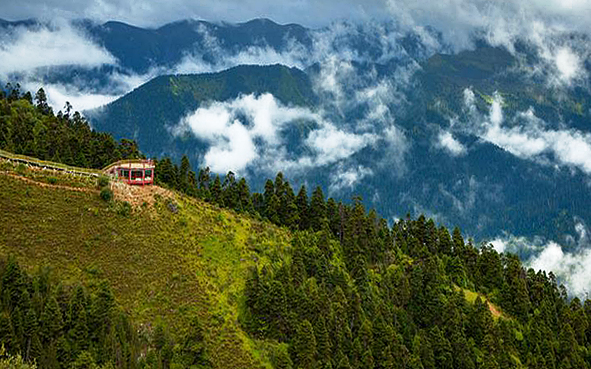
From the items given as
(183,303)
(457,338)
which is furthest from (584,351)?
(183,303)

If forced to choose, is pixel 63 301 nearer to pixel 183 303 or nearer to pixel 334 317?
pixel 183 303

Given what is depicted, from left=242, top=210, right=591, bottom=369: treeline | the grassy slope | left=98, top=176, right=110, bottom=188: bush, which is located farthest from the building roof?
left=242, top=210, right=591, bottom=369: treeline

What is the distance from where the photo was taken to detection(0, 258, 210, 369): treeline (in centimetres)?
5622

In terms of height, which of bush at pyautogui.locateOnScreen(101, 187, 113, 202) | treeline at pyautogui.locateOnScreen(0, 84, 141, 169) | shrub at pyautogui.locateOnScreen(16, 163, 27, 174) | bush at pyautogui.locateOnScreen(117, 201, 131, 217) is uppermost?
treeline at pyautogui.locateOnScreen(0, 84, 141, 169)

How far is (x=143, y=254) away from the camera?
3088 inches

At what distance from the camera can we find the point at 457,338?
3851 inches

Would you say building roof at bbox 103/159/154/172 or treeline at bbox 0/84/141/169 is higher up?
treeline at bbox 0/84/141/169

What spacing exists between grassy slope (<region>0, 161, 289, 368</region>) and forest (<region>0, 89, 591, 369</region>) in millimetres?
3927

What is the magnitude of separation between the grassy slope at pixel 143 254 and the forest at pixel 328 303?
3927mm

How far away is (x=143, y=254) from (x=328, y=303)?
30.5 m

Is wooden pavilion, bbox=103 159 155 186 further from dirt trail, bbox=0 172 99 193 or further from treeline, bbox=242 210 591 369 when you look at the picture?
treeline, bbox=242 210 591 369

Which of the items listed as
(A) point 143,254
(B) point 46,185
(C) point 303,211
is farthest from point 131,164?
(C) point 303,211

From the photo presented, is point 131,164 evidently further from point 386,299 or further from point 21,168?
point 386,299

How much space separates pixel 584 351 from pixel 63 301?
107894mm
